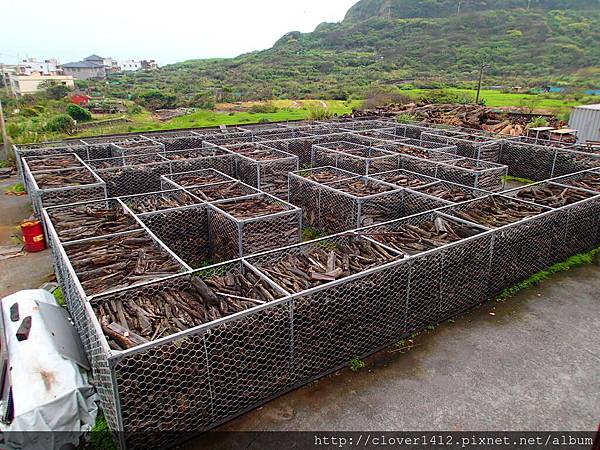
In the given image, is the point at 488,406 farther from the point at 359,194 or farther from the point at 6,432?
the point at 359,194

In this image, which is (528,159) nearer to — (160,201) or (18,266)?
(160,201)

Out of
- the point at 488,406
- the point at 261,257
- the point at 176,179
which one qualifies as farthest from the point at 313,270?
the point at 176,179

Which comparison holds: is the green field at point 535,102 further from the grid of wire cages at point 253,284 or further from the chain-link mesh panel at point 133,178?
the chain-link mesh panel at point 133,178

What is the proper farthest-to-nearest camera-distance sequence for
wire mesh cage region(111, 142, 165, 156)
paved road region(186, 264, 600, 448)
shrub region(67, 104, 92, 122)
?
shrub region(67, 104, 92, 122), wire mesh cage region(111, 142, 165, 156), paved road region(186, 264, 600, 448)

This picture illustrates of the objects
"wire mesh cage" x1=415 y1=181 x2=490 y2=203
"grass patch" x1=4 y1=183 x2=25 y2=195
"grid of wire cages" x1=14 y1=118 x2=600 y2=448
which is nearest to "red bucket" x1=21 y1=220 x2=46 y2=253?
"grid of wire cages" x1=14 y1=118 x2=600 y2=448

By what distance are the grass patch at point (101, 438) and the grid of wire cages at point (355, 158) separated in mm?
11439

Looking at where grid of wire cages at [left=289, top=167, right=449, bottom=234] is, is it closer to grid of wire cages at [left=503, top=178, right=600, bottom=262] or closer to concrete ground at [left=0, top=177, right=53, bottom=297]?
grid of wire cages at [left=503, top=178, right=600, bottom=262]

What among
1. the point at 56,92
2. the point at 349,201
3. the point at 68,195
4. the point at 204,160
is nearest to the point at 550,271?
the point at 349,201

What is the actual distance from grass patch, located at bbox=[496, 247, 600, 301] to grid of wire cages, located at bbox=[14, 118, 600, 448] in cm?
17

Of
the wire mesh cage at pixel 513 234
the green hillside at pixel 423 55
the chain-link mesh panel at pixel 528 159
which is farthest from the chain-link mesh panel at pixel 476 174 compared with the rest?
the green hillside at pixel 423 55

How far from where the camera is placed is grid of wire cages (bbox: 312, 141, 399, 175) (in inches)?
597

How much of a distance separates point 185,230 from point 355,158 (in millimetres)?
7466

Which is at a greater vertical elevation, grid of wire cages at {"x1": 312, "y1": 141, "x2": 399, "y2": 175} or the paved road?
grid of wire cages at {"x1": 312, "y1": 141, "x2": 399, "y2": 175}

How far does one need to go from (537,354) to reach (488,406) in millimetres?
1725
